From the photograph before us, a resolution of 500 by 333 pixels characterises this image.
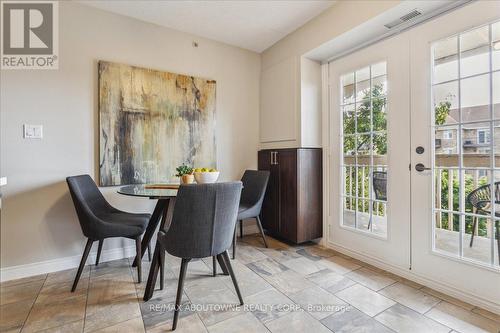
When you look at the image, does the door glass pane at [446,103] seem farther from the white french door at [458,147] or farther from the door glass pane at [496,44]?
the door glass pane at [496,44]

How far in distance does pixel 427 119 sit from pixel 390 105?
13.3 inches

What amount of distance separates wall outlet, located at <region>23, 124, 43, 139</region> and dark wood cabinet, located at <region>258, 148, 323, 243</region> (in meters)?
2.37

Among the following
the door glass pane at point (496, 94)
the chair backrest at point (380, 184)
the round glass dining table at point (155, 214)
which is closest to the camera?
the door glass pane at point (496, 94)

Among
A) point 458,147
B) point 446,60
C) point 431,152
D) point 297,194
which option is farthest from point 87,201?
point 446,60

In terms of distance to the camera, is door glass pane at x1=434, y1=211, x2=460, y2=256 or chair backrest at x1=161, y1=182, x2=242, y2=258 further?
door glass pane at x1=434, y1=211, x2=460, y2=256

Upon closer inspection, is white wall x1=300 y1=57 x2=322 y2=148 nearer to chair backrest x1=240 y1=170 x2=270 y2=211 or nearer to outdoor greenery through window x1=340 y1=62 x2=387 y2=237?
outdoor greenery through window x1=340 y1=62 x2=387 y2=237

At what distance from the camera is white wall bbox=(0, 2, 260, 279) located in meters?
2.12

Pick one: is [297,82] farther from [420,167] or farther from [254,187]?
[420,167]

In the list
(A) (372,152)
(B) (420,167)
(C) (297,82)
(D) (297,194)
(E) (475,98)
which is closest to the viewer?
(E) (475,98)

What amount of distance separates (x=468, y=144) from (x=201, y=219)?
6.52ft

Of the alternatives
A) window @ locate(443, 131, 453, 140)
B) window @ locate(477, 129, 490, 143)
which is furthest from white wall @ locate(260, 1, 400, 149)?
window @ locate(477, 129, 490, 143)

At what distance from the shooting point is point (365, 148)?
2490 mm

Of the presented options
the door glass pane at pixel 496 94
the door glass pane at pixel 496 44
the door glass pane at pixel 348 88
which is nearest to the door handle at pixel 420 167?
the door glass pane at pixel 496 94

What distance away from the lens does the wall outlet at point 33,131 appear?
7.07 feet
